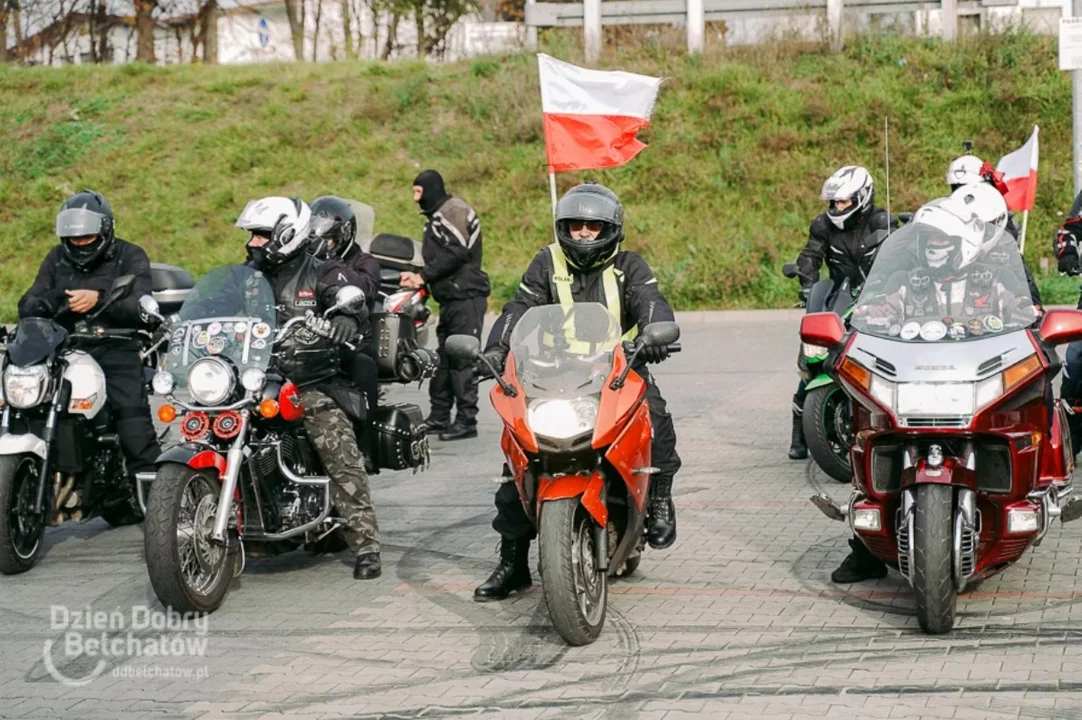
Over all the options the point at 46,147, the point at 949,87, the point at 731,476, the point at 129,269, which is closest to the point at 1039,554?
the point at 731,476

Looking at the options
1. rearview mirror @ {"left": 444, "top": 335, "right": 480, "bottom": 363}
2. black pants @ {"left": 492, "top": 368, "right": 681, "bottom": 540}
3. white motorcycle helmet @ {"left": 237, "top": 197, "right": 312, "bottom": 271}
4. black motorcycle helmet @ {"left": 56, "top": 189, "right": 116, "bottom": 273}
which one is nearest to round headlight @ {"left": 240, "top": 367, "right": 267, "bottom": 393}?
white motorcycle helmet @ {"left": 237, "top": 197, "right": 312, "bottom": 271}

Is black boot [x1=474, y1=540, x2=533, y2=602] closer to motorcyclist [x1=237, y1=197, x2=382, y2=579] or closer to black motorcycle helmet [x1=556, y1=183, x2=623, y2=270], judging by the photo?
motorcyclist [x1=237, y1=197, x2=382, y2=579]

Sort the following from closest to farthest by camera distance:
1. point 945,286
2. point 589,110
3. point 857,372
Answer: point 857,372 → point 945,286 → point 589,110

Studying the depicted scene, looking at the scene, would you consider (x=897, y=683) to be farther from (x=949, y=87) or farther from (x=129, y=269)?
(x=949, y=87)

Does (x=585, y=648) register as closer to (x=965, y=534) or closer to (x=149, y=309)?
(x=965, y=534)

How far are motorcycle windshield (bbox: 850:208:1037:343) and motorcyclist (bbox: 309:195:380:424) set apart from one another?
2.36 metres

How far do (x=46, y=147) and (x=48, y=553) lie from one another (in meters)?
22.0

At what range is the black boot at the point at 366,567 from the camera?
7.24 metres

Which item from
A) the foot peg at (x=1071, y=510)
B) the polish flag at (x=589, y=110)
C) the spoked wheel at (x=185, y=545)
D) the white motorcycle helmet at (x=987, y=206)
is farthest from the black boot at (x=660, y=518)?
the polish flag at (x=589, y=110)

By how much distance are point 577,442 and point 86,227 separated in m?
3.47

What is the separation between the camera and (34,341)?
24.9 feet

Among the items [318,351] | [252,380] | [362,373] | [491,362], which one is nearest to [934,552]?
[491,362]

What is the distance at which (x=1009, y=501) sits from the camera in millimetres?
5844

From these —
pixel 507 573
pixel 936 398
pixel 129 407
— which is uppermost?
pixel 936 398
